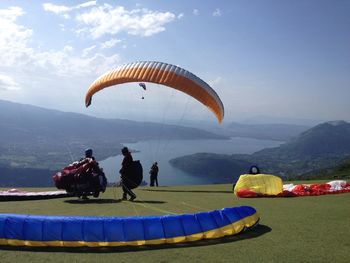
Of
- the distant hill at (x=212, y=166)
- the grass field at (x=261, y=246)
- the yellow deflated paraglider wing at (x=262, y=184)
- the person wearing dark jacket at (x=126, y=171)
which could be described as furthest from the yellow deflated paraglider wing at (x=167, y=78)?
the distant hill at (x=212, y=166)

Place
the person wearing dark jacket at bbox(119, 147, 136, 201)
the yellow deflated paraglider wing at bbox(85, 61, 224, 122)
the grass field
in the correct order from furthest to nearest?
the yellow deflated paraglider wing at bbox(85, 61, 224, 122) → the person wearing dark jacket at bbox(119, 147, 136, 201) → the grass field

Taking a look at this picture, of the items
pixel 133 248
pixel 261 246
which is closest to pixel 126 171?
pixel 133 248

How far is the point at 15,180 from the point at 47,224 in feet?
425

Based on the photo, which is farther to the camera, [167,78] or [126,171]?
[167,78]

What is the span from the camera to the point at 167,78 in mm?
16188

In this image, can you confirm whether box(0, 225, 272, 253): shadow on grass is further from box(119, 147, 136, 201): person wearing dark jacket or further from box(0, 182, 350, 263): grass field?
box(119, 147, 136, 201): person wearing dark jacket

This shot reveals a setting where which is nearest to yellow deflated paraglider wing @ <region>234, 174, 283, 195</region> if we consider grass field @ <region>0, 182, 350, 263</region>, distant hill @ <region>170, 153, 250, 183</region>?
grass field @ <region>0, 182, 350, 263</region>

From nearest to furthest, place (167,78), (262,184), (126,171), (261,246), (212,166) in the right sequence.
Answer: (261,246), (126,171), (262,184), (167,78), (212,166)

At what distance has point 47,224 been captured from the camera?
21.7ft

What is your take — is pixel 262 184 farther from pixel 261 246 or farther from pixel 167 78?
pixel 261 246

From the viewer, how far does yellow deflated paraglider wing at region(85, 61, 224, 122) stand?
16234mm

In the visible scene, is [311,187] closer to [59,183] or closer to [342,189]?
[342,189]

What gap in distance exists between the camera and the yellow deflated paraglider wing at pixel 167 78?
53.3 feet

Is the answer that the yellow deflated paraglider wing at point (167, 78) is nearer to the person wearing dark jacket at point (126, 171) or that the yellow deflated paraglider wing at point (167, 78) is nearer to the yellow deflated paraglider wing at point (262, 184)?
the yellow deflated paraglider wing at point (262, 184)
